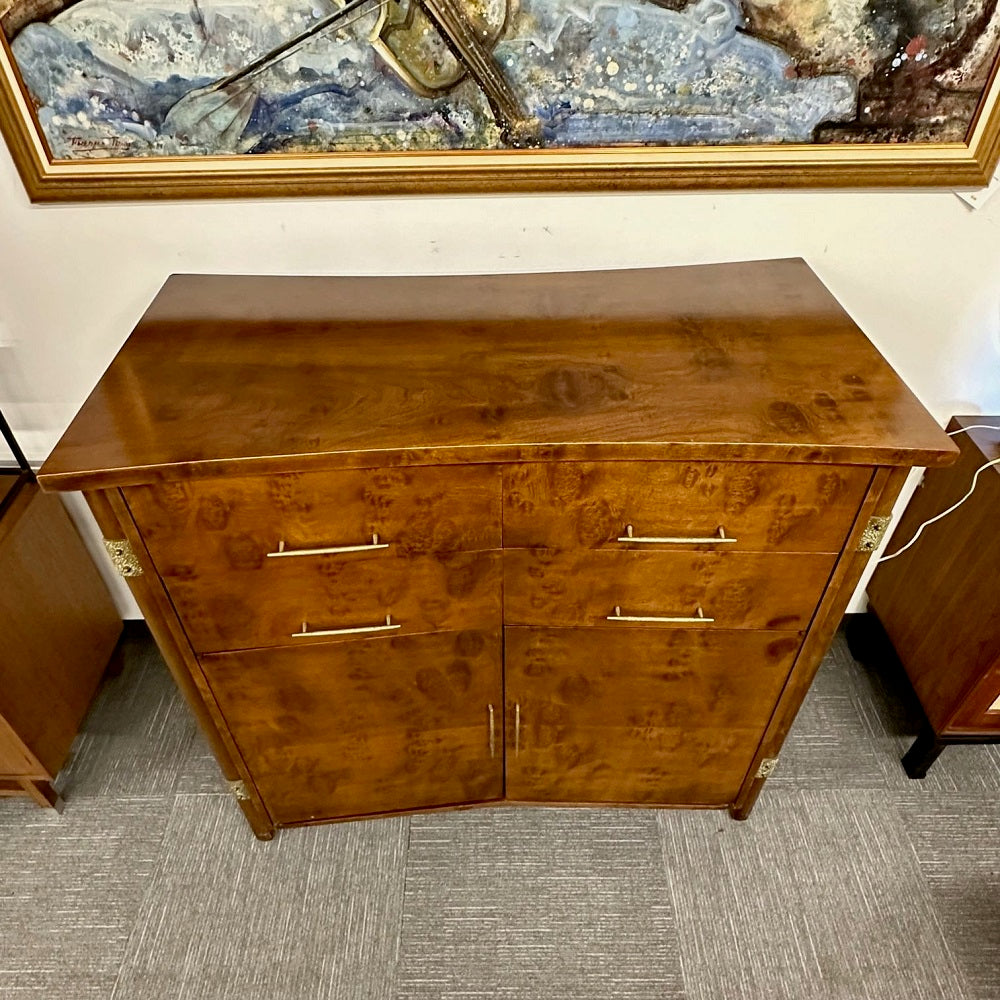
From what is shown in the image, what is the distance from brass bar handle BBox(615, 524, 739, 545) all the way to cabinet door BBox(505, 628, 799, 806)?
0.17 m

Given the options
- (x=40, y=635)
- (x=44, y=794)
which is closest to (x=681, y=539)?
(x=40, y=635)

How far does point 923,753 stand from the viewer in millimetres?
1475

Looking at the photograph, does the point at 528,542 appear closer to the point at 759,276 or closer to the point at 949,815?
the point at 759,276

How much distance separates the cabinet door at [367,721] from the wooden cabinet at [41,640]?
41cm

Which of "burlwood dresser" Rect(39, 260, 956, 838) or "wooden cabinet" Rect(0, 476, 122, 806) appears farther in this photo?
"wooden cabinet" Rect(0, 476, 122, 806)

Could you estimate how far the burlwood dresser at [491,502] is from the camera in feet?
2.92

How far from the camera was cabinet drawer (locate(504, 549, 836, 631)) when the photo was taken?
1.01 m

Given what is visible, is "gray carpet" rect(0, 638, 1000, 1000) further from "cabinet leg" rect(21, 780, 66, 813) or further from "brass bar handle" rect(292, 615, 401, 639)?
"brass bar handle" rect(292, 615, 401, 639)

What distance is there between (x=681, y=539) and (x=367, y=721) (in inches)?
22.6

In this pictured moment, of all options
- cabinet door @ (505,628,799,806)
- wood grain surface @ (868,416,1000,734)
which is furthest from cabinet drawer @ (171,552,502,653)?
wood grain surface @ (868,416,1000,734)

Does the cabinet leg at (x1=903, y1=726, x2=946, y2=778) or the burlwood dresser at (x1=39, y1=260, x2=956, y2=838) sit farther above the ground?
the burlwood dresser at (x1=39, y1=260, x2=956, y2=838)
